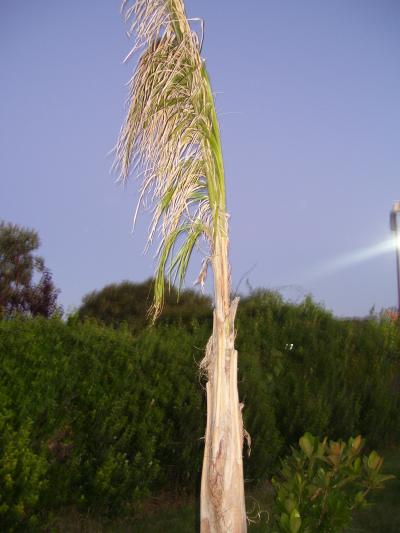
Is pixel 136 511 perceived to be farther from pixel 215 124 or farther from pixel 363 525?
pixel 215 124

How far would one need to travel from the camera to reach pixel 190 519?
700 cm

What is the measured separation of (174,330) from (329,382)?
345 cm

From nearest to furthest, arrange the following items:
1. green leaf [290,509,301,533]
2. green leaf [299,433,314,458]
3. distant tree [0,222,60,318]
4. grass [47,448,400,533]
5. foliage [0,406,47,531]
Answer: green leaf [290,509,301,533] → green leaf [299,433,314,458] → foliage [0,406,47,531] → grass [47,448,400,533] → distant tree [0,222,60,318]

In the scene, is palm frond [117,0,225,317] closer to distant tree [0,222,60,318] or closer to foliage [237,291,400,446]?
foliage [237,291,400,446]

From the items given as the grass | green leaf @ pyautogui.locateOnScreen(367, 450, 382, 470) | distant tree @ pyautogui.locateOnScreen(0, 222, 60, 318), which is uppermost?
distant tree @ pyautogui.locateOnScreen(0, 222, 60, 318)

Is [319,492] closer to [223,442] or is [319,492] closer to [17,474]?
[223,442]

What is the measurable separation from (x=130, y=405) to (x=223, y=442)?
2537mm

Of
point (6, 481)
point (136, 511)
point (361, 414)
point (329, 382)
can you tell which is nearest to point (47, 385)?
point (6, 481)

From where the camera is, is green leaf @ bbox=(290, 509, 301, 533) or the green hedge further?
the green hedge

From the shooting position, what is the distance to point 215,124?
5.12 meters

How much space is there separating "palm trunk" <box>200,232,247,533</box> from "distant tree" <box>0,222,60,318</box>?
58.9ft

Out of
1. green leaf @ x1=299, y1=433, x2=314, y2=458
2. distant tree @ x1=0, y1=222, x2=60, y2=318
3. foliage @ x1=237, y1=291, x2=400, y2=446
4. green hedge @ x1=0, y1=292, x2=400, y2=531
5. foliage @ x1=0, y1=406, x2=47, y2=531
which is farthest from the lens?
distant tree @ x1=0, y1=222, x2=60, y2=318

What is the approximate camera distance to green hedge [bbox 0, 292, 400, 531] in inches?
231

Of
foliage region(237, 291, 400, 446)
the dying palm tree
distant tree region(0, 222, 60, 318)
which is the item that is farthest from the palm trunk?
distant tree region(0, 222, 60, 318)
